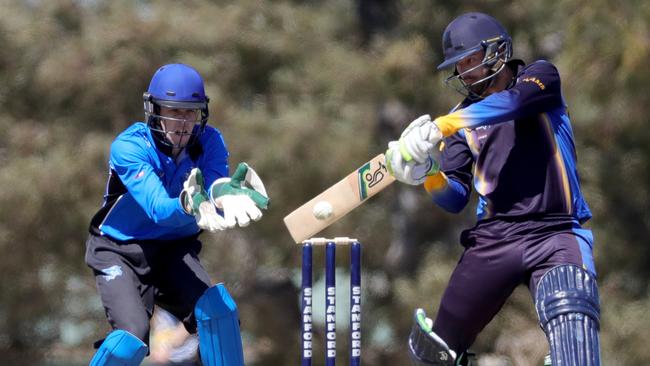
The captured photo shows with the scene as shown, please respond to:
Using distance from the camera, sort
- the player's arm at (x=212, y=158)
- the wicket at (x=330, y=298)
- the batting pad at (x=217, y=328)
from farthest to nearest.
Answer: the wicket at (x=330, y=298), the player's arm at (x=212, y=158), the batting pad at (x=217, y=328)

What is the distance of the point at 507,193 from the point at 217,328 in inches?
44.6

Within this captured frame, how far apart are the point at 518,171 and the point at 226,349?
4.00 ft

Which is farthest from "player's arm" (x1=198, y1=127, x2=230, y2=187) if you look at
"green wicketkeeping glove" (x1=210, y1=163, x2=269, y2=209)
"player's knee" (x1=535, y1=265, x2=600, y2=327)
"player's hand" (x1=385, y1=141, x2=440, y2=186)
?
"player's knee" (x1=535, y1=265, x2=600, y2=327)

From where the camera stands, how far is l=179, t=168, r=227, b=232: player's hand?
4.12 meters

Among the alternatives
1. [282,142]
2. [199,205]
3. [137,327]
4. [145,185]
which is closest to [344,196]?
[199,205]

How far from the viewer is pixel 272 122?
9227mm

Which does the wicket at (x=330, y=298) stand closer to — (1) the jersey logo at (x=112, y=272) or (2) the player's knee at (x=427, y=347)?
(2) the player's knee at (x=427, y=347)

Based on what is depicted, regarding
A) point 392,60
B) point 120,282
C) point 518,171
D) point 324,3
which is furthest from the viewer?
point 324,3

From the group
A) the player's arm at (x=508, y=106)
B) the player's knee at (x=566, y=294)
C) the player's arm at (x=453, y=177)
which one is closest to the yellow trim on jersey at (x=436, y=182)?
the player's arm at (x=453, y=177)

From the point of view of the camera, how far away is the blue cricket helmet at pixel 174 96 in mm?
4504

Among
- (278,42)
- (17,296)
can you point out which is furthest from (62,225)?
(278,42)

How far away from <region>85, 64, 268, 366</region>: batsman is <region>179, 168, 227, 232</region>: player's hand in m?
0.06

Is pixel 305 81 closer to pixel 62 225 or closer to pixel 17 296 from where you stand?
pixel 62 225

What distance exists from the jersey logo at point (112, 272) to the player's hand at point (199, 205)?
1.61ft
